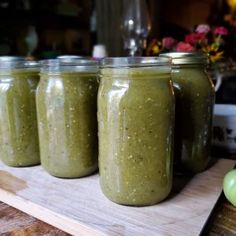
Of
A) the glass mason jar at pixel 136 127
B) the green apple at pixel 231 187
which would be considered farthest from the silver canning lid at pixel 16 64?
the green apple at pixel 231 187

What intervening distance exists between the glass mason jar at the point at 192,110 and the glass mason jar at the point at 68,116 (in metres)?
0.16

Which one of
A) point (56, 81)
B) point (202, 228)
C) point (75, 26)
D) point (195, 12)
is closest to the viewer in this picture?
point (202, 228)

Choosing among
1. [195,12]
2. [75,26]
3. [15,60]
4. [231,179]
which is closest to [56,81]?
[15,60]

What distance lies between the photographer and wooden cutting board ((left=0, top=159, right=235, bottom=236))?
15.8 inches

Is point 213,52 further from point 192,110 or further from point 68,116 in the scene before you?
point 68,116

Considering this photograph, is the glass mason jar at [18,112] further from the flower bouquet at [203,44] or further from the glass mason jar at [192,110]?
the flower bouquet at [203,44]

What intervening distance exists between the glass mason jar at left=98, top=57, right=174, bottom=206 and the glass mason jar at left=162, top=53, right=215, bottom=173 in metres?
0.10

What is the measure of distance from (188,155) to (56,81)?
0.30 meters

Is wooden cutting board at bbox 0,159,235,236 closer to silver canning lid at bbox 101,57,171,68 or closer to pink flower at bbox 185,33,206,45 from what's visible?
silver canning lid at bbox 101,57,171,68

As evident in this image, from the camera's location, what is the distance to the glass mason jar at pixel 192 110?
0.53 metres

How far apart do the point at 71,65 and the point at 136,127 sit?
176 mm

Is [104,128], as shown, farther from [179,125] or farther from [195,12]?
[195,12]

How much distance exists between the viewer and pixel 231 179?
443 mm

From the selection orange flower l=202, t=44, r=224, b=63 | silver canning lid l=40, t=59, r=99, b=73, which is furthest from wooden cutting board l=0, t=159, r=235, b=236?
orange flower l=202, t=44, r=224, b=63
